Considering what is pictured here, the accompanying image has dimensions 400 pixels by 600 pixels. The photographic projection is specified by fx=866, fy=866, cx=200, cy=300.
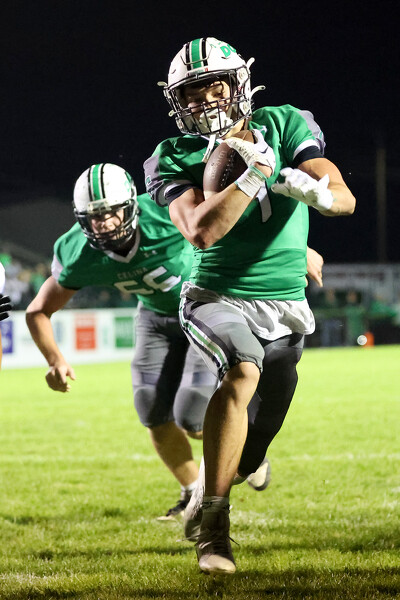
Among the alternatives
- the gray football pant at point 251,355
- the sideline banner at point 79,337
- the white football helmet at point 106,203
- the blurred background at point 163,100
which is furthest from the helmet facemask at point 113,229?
the blurred background at point 163,100

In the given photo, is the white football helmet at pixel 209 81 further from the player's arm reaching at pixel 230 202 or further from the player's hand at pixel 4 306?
the player's hand at pixel 4 306

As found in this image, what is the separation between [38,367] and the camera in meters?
16.8

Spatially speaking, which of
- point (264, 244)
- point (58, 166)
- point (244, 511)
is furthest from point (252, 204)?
point (58, 166)

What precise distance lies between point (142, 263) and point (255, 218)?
137 centimetres

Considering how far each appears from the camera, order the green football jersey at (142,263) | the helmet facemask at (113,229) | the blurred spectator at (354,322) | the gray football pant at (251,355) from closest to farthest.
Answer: the gray football pant at (251,355) → the helmet facemask at (113,229) → the green football jersey at (142,263) → the blurred spectator at (354,322)

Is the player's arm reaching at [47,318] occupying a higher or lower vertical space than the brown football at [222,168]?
lower

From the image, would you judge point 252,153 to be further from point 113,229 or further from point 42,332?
point 42,332

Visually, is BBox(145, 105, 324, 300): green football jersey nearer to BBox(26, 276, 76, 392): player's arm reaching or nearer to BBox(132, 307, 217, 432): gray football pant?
BBox(132, 307, 217, 432): gray football pant

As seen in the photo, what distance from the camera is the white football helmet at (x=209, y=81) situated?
3.29 m

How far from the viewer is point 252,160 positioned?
9.95 ft

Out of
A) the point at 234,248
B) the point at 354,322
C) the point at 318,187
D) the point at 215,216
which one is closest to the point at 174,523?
the point at 234,248

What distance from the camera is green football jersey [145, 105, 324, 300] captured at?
3.32 metres

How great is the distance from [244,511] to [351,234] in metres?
45.2

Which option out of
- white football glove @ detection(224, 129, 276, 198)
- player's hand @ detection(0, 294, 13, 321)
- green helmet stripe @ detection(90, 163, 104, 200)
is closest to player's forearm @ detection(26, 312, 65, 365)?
green helmet stripe @ detection(90, 163, 104, 200)
